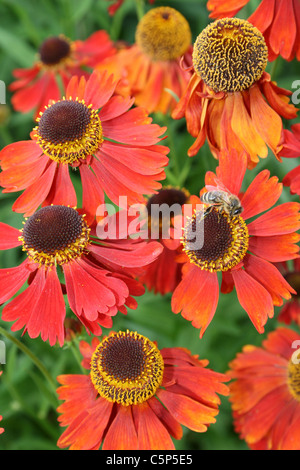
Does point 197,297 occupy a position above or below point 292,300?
above

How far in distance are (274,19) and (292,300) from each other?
2.16 feet

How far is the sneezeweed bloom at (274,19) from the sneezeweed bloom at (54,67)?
731 millimetres

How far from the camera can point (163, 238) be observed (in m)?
1.19

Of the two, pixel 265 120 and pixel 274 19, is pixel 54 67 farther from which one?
pixel 265 120

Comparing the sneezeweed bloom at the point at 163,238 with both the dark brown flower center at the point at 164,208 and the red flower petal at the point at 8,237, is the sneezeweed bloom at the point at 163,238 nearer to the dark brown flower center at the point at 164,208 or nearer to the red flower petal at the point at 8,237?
the dark brown flower center at the point at 164,208

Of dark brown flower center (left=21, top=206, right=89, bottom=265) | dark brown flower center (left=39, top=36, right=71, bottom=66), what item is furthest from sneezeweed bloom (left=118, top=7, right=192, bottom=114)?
dark brown flower center (left=21, top=206, right=89, bottom=265)

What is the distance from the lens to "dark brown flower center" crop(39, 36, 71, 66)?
1.90 meters

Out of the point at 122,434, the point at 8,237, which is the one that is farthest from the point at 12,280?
the point at 122,434

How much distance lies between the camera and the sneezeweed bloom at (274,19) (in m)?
1.13

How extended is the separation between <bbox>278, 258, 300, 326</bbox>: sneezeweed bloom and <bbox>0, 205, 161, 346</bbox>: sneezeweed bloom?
21.0 inches

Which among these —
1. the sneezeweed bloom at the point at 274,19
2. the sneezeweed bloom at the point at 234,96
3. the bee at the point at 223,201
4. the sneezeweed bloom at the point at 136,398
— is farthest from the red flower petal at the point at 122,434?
the sneezeweed bloom at the point at 274,19

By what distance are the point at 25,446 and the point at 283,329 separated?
63 cm

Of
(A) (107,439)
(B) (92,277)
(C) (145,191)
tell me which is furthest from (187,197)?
(A) (107,439)

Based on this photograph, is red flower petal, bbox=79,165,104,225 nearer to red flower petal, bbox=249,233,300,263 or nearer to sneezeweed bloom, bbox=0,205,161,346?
sneezeweed bloom, bbox=0,205,161,346
